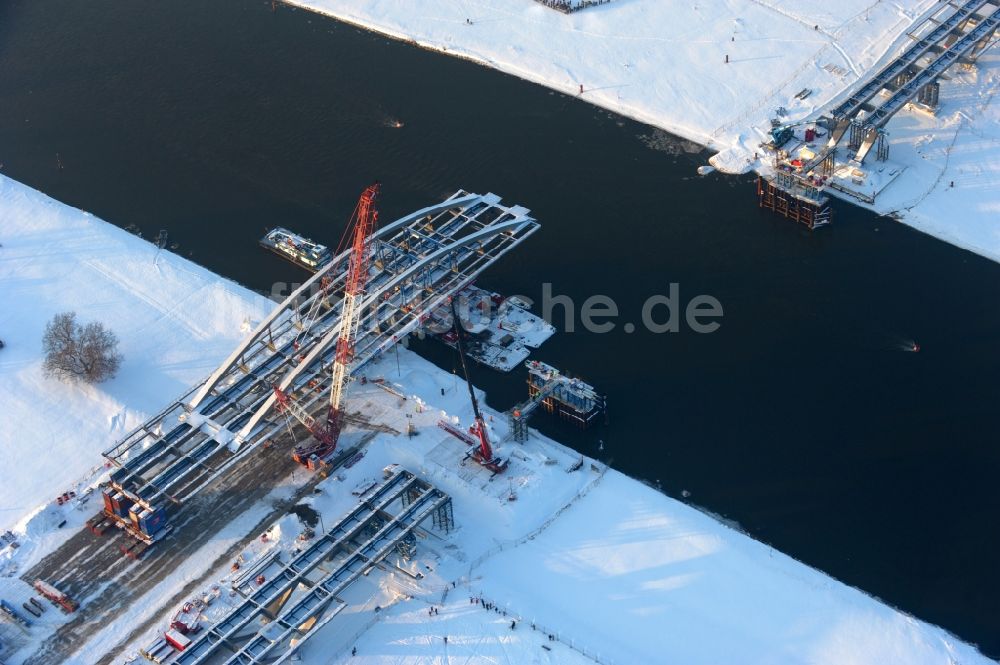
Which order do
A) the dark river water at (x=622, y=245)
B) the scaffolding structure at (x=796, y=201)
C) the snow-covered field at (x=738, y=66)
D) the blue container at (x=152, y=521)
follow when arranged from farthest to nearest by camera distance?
the snow-covered field at (x=738, y=66) < the scaffolding structure at (x=796, y=201) < the dark river water at (x=622, y=245) < the blue container at (x=152, y=521)

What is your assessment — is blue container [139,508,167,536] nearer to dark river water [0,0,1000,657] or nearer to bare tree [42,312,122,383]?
bare tree [42,312,122,383]

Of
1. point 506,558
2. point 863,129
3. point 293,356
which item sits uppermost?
point 863,129

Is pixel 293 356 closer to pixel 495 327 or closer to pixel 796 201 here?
pixel 495 327

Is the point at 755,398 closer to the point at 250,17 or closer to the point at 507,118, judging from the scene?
the point at 507,118

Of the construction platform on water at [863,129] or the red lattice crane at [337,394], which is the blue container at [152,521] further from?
the construction platform on water at [863,129]

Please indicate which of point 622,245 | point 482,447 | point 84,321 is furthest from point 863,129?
point 84,321

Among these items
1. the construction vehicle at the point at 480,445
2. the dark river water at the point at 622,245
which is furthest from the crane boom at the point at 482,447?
the dark river water at the point at 622,245
